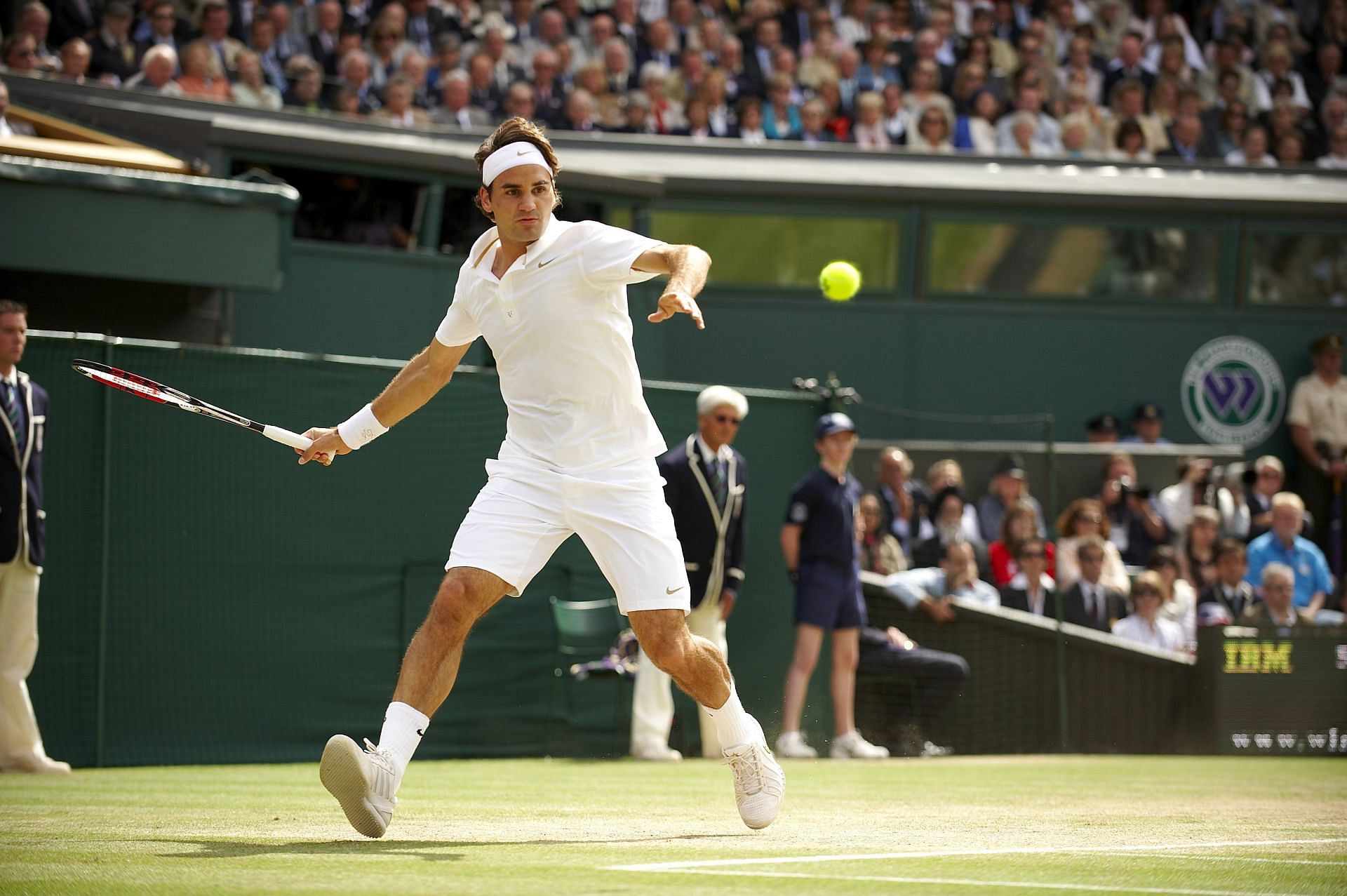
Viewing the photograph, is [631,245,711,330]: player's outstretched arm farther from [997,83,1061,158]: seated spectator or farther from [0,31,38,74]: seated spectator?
[997,83,1061,158]: seated spectator

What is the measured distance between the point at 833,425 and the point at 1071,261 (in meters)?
7.60

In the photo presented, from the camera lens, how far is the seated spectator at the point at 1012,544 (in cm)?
1348

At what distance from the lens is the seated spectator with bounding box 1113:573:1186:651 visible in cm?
1343

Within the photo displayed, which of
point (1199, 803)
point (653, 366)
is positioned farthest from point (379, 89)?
point (1199, 803)

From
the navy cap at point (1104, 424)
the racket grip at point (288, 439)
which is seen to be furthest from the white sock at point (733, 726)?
the navy cap at point (1104, 424)

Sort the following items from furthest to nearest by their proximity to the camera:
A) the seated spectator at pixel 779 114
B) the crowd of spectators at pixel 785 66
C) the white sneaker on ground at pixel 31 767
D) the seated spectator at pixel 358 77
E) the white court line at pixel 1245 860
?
the seated spectator at pixel 779 114, the seated spectator at pixel 358 77, the crowd of spectators at pixel 785 66, the white sneaker on ground at pixel 31 767, the white court line at pixel 1245 860

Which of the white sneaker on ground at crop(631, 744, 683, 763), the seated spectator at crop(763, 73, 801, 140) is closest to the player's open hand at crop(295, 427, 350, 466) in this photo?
the white sneaker on ground at crop(631, 744, 683, 763)

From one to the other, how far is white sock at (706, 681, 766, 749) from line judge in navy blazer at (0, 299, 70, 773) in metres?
A: 4.42

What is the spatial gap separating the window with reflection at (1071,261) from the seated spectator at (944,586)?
5.88 m

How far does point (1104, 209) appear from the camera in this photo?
1839 centimetres

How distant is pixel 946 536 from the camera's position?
13.8 meters

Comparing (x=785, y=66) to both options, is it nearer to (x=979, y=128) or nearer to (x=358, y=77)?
(x=979, y=128)

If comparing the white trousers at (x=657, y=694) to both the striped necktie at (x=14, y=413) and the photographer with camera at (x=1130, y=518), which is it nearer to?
the striped necktie at (x=14, y=413)

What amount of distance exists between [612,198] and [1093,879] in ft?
39.3
